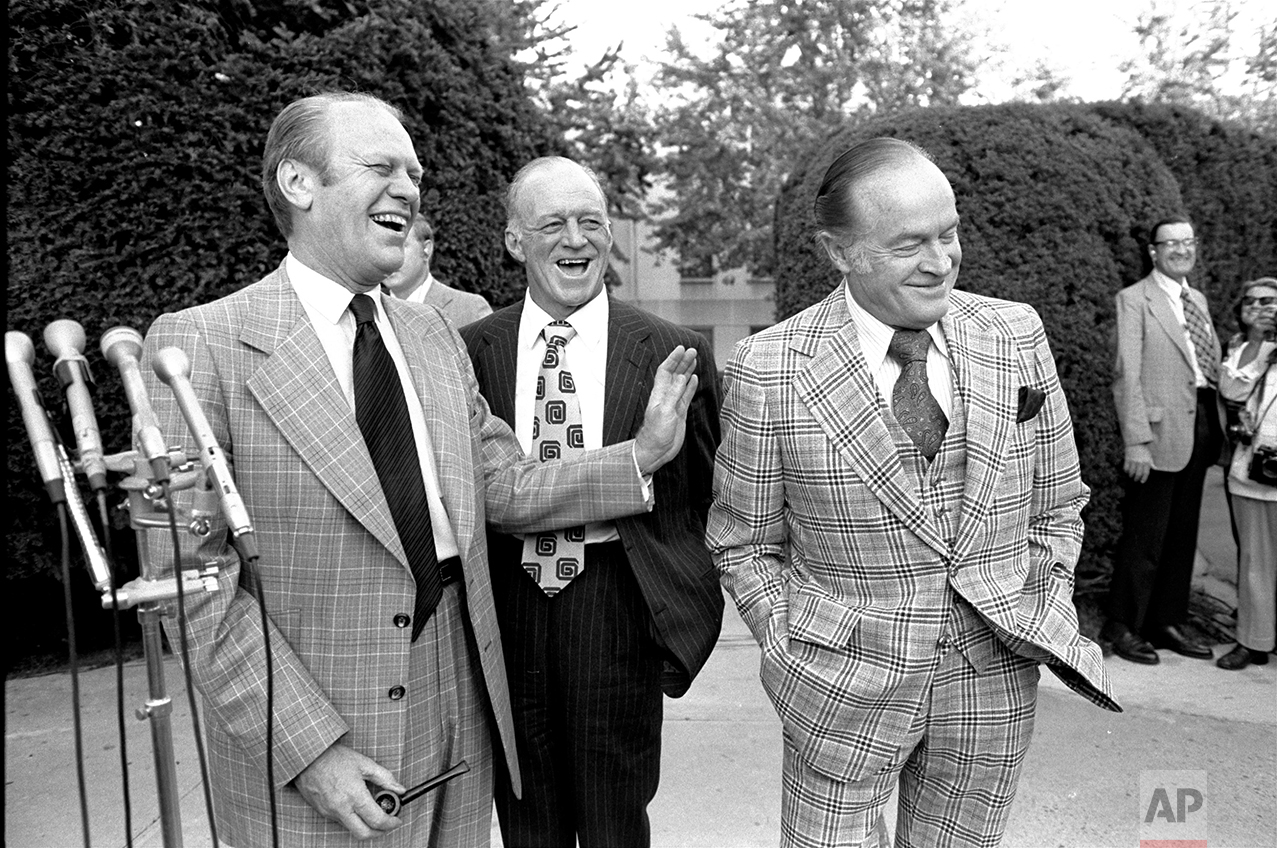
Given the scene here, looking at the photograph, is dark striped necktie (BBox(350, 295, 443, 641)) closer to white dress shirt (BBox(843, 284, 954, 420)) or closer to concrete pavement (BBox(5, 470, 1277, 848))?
white dress shirt (BBox(843, 284, 954, 420))

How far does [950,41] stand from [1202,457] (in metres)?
11.1

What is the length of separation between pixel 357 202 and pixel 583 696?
1.29 meters

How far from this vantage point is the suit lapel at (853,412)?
199cm

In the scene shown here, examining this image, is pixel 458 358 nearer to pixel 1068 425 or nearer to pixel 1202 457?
pixel 1068 425

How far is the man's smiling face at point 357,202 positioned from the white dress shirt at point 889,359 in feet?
3.26

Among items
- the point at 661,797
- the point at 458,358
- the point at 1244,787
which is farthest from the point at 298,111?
the point at 1244,787

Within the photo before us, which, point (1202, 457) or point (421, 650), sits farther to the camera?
point (1202, 457)

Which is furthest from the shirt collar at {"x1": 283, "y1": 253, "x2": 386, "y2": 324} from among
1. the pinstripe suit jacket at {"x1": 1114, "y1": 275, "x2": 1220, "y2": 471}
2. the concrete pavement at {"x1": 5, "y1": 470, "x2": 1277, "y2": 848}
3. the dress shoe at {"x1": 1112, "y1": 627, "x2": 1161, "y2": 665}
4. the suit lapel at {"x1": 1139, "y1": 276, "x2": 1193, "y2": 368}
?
the dress shoe at {"x1": 1112, "y1": 627, "x2": 1161, "y2": 665}

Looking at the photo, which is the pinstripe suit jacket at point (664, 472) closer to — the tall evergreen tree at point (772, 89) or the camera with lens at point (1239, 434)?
the camera with lens at point (1239, 434)

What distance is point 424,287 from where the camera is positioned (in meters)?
4.16

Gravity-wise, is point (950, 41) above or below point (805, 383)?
above

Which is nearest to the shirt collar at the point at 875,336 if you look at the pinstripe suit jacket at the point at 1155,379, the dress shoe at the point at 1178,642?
the pinstripe suit jacket at the point at 1155,379

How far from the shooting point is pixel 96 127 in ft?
14.2

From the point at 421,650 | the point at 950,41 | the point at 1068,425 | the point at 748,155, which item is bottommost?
the point at 421,650
